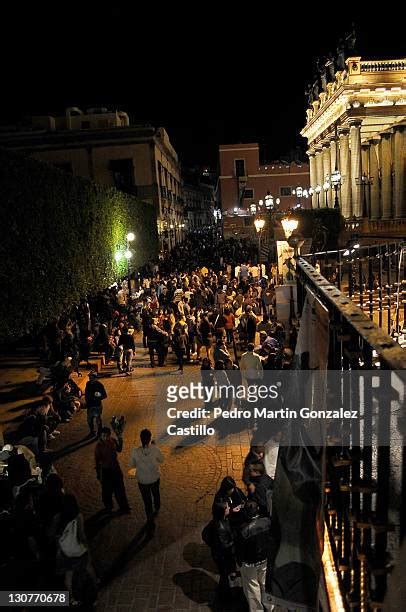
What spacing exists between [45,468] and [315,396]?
273 inches

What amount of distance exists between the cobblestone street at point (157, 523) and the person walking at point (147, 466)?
1.06 ft

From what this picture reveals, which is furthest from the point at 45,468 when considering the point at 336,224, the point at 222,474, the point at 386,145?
the point at 386,145

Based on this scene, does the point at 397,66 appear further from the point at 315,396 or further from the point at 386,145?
the point at 315,396

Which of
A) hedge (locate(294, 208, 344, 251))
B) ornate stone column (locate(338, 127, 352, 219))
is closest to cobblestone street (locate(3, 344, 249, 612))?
hedge (locate(294, 208, 344, 251))

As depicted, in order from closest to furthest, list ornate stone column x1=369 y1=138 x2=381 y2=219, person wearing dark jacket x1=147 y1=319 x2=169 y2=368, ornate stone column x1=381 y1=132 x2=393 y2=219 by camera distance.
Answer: person wearing dark jacket x1=147 y1=319 x2=169 y2=368, ornate stone column x1=381 y1=132 x2=393 y2=219, ornate stone column x1=369 y1=138 x2=381 y2=219

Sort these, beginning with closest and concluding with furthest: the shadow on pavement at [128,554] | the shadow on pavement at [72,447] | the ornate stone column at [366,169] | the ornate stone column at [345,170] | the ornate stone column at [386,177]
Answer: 1. the shadow on pavement at [128,554]
2. the shadow on pavement at [72,447]
3. the ornate stone column at [386,177]
4. the ornate stone column at [345,170]
5. the ornate stone column at [366,169]

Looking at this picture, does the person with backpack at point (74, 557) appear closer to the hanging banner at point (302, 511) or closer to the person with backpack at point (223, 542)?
the person with backpack at point (223, 542)

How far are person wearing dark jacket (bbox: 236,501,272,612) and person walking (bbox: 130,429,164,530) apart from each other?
2.40 metres

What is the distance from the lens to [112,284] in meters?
24.8

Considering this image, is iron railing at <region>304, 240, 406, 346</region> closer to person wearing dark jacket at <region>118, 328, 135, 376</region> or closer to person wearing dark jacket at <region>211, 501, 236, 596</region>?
person wearing dark jacket at <region>211, 501, 236, 596</region>

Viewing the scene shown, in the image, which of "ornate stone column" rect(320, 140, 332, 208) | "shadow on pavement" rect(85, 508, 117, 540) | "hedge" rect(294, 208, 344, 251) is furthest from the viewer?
"ornate stone column" rect(320, 140, 332, 208)

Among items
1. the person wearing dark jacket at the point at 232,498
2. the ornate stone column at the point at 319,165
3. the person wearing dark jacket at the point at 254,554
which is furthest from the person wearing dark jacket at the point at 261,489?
the ornate stone column at the point at 319,165

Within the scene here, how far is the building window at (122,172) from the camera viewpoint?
49.1 meters

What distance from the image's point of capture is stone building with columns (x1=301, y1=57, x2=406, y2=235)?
114 feet
